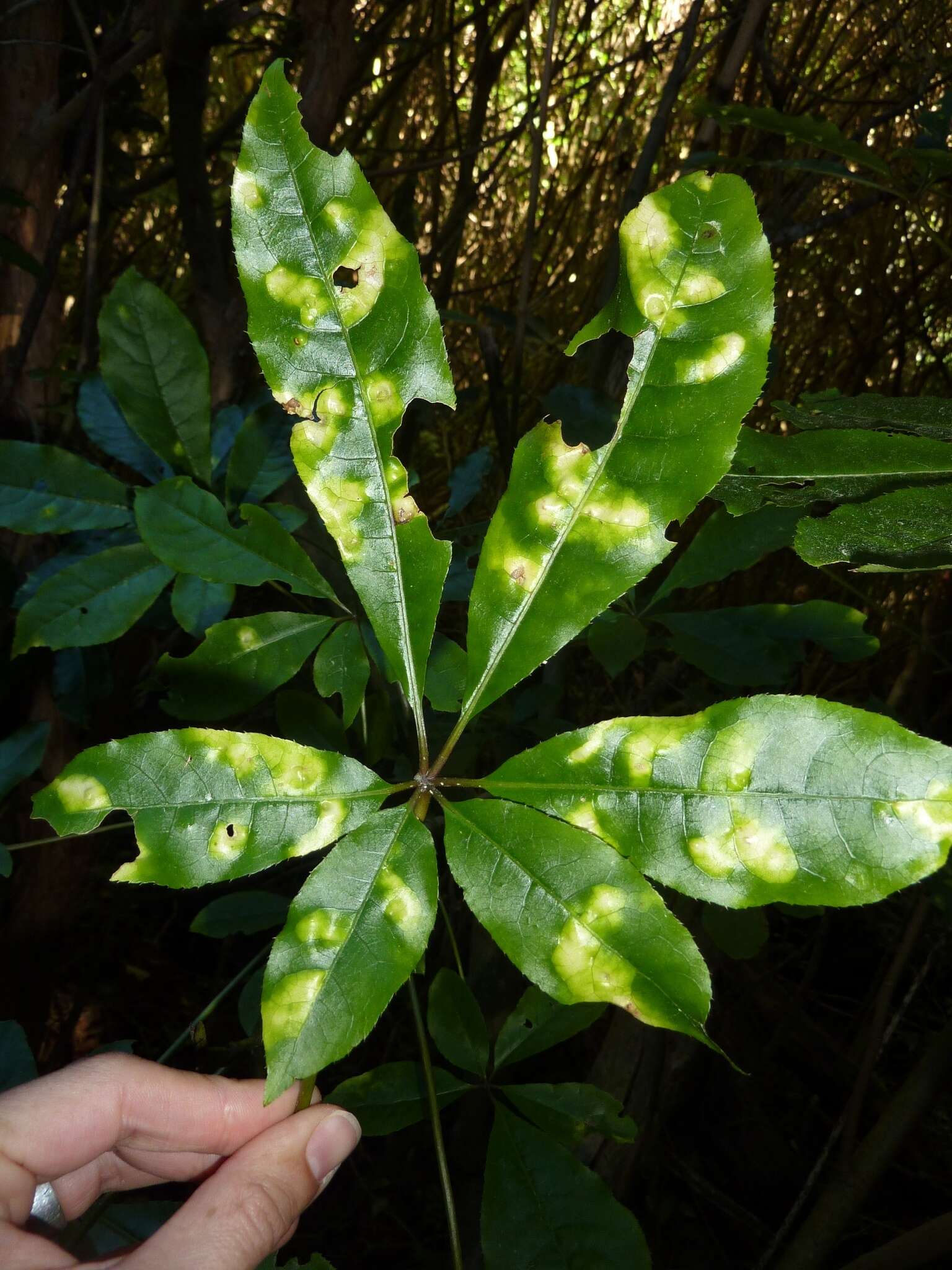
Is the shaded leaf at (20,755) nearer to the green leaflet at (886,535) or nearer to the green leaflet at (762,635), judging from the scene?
the green leaflet at (762,635)

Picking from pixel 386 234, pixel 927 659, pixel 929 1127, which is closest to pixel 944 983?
pixel 929 1127

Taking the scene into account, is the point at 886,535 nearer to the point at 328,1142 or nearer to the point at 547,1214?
the point at 328,1142

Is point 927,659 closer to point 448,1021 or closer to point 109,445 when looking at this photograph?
point 448,1021

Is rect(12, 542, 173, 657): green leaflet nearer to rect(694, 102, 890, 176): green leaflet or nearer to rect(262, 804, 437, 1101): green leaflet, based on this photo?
rect(262, 804, 437, 1101): green leaflet

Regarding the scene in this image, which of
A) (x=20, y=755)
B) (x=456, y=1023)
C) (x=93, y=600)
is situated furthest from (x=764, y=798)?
(x=20, y=755)

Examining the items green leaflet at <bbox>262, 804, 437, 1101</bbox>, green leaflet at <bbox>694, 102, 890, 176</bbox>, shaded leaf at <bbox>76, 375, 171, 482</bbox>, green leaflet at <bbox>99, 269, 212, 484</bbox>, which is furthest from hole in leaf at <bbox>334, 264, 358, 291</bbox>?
green leaflet at <bbox>262, 804, 437, 1101</bbox>

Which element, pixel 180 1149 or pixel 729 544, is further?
pixel 729 544

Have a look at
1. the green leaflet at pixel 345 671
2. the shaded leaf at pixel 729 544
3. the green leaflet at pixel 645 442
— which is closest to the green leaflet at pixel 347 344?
the green leaflet at pixel 645 442
